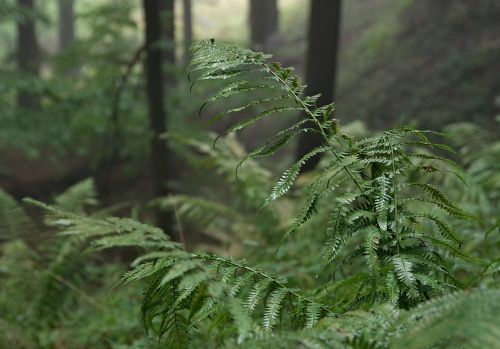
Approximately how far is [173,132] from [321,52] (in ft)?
8.15

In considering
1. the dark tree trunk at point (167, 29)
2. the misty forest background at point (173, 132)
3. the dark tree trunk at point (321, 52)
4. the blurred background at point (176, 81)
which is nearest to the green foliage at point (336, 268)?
the misty forest background at point (173, 132)

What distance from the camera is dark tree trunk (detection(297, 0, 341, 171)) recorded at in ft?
23.4

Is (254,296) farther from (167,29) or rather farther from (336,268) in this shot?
(167,29)

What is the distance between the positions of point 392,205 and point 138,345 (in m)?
2.03

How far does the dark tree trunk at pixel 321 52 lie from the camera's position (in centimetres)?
712

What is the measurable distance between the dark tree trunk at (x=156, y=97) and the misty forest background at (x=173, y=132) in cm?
2

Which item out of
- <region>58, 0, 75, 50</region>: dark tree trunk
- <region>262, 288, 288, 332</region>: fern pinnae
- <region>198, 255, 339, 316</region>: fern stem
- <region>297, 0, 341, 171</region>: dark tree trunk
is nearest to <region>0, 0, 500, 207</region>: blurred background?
<region>297, 0, 341, 171</region>: dark tree trunk

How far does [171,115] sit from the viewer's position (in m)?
8.30

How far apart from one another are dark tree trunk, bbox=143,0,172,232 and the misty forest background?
2 cm

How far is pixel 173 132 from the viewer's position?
243 inches

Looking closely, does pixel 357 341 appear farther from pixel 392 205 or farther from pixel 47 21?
Answer: pixel 47 21

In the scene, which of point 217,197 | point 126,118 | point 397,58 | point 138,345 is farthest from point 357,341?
point 397,58

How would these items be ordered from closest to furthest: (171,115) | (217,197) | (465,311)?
(465,311)
(171,115)
(217,197)

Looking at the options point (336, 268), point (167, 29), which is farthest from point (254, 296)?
point (167, 29)
